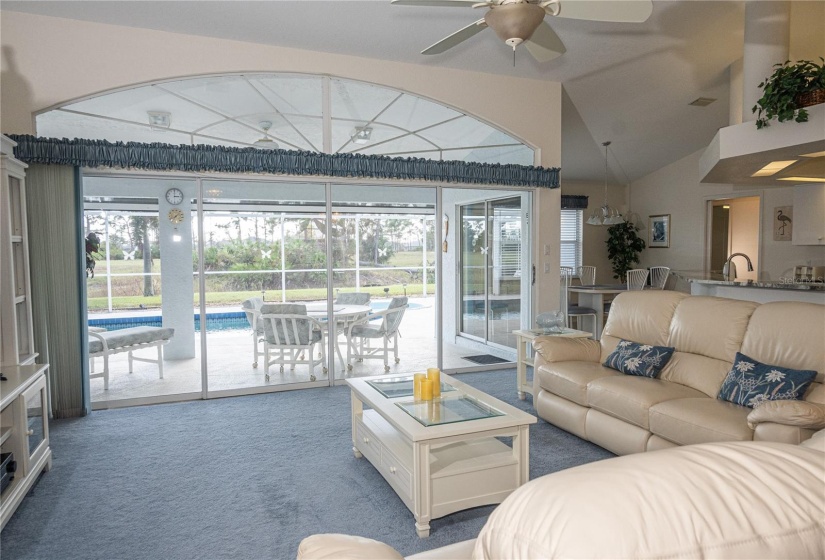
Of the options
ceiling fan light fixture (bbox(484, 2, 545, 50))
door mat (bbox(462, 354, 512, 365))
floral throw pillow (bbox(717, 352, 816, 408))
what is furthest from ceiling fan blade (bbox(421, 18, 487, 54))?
door mat (bbox(462, 354, 512, 365))

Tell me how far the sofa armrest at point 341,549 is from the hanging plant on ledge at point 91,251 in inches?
180

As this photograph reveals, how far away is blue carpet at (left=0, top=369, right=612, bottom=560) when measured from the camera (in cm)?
253

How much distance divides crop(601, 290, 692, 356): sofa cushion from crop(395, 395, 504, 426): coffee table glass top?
160 cm

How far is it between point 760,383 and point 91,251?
5.08 meters

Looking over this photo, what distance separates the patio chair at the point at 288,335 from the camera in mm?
5207

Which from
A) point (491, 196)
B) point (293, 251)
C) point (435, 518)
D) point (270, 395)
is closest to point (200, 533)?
point (435, 518)

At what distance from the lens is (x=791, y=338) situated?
3029mm

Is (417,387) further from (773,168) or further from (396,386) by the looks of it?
(773,168)

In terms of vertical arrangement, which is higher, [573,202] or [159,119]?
[159,119]

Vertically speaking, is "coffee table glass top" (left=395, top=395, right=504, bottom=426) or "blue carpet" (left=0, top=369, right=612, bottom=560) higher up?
"coffee table glass top" (left=395, top=395, right=504, bottom=426)

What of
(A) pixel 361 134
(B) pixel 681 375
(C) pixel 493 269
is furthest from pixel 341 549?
(C) pixel 493 269

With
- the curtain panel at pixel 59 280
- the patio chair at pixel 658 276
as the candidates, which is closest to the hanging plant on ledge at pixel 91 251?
the curtain panel at pixel 59 280

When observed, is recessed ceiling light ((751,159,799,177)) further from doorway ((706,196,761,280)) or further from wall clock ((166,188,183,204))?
wall clock ((166,188,183,204))

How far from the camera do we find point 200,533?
260 centimetres
